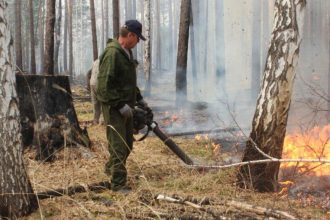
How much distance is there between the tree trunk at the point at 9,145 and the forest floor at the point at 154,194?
0.79 ft

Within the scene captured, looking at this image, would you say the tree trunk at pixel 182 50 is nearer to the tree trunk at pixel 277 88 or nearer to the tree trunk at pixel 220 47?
the tree trunk at pixel 277 88

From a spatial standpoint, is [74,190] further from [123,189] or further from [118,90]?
[118,90]

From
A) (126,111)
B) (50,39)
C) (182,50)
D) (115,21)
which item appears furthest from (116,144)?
(115,21)

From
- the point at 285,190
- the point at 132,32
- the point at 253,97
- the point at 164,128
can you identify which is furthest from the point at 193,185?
the point at 253,97

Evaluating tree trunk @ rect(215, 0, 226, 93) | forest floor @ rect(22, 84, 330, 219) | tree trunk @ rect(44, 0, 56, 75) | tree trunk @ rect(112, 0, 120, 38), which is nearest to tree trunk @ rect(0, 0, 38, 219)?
forest floor @ rect(22, 84, 330, 219)

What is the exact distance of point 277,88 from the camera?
516cm

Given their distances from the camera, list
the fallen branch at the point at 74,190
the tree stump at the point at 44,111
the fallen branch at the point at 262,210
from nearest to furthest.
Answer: the fallen branch at the point at 262,210 < the fallen branch at the point at 74,190 < the tree stump at the point at 44,111

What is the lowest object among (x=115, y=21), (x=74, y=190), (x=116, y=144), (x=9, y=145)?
(x=74, y=190)

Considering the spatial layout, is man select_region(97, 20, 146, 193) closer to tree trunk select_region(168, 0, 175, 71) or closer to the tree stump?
the tree stump

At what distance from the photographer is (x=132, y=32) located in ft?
17.1

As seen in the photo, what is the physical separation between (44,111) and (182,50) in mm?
9273

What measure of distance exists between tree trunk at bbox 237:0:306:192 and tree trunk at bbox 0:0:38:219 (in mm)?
2730

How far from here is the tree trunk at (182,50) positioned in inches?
596

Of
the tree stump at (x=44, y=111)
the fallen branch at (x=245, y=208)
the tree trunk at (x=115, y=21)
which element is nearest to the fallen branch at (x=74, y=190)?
the fallen branch at (x=245, y=208)
